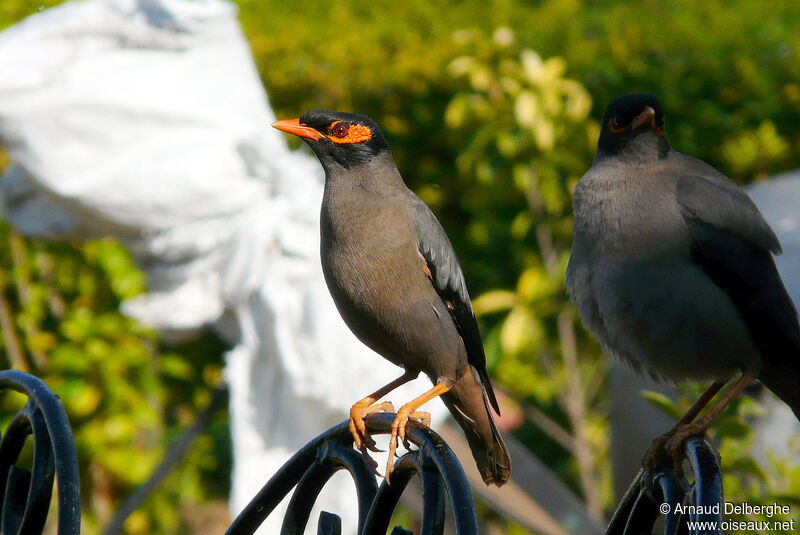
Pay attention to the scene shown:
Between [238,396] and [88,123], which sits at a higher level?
[88,123]

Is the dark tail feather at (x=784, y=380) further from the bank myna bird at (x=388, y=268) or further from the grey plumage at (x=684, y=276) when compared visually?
the bank myna bird at (x=388, y=268)

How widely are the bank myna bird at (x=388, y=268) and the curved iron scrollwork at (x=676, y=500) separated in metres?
0.81

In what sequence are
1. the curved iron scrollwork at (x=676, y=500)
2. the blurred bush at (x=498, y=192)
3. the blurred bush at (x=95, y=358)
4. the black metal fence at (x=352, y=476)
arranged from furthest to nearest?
the blurred bush at (x=95, y=358) < the blurred bush at (x=498, y=192) < the black metal fence at (x=352, y=476) < the curved iron scrollwork at (x=676, y=500)

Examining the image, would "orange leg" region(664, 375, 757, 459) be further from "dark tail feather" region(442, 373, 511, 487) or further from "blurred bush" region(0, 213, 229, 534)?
"blurred bush" region(0, 213, 229, 534)

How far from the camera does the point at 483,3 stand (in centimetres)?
871

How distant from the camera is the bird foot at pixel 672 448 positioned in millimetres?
2141

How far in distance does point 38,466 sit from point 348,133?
1098 mm

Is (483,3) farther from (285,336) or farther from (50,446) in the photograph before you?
(50,446)

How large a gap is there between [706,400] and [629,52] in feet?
11.3

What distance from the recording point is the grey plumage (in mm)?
2527

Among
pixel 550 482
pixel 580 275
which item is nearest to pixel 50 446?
pixel 580 275

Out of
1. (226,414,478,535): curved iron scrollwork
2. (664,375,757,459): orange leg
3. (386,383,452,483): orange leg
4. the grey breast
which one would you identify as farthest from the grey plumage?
(226,414,478,535): curved iron scrollwork

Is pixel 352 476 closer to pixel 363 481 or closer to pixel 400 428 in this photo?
pixel 363 481

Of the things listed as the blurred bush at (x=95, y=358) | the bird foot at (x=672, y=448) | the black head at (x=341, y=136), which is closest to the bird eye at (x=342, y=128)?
the black head at (x=341, y=136)
